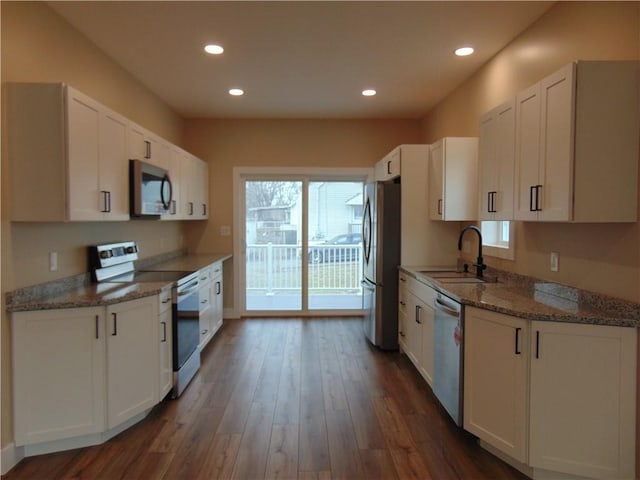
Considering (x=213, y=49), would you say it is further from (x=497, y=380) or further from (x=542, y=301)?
(x=497, y=380)

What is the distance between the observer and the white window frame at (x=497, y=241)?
10.5 ft

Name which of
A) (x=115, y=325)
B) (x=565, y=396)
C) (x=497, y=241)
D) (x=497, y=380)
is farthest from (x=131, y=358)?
(x=497, y=241)

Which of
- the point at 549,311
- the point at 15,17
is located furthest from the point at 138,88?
the point at 549,311

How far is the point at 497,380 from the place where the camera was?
233cm

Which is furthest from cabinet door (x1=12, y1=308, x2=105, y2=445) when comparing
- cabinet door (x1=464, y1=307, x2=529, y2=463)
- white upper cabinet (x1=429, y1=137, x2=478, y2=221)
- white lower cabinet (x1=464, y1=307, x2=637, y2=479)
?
white upper cabinet (x1=429, y1=137, x2=478, y2=221)

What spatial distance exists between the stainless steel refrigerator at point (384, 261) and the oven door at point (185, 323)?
72.6 inches

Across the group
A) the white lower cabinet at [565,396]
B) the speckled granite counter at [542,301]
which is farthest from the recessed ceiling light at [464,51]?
the white lower cabinet at [565,396]

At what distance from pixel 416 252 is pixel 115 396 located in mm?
2952

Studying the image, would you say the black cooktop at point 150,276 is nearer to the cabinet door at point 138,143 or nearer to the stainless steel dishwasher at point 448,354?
the cabinet door at point 138,143

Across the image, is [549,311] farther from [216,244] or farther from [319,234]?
[216,244]

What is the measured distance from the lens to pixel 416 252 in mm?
4203

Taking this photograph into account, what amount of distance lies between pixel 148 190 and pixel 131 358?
4.73 ft

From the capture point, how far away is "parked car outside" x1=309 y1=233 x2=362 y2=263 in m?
5.86

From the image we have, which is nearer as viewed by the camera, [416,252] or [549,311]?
[549,311]
